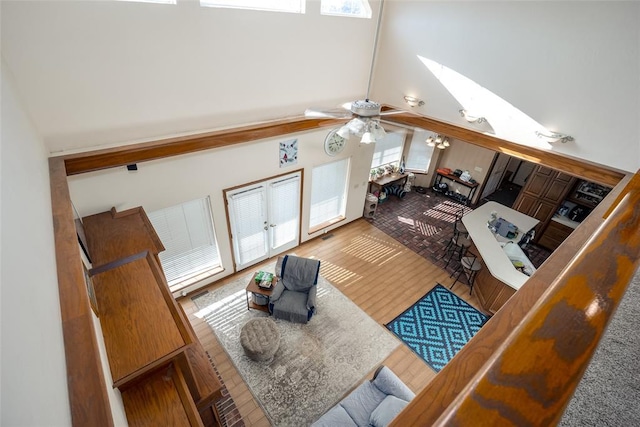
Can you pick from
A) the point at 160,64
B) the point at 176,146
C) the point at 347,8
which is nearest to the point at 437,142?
the point at 347,8

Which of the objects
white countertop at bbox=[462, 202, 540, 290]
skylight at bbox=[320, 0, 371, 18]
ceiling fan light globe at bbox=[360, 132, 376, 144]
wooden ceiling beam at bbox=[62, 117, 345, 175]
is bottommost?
white countertop at bbox=[462, 202, 540, 290]

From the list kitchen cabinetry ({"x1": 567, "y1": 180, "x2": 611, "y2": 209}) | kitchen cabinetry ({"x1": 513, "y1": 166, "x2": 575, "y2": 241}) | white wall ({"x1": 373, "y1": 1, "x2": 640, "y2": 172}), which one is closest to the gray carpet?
white wall ({"x1": 373, "y1": 1, "x2": 640, "y2": 172})

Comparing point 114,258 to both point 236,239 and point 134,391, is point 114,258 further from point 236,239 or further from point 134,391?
point 236,239

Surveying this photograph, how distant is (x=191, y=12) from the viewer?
3209 mm

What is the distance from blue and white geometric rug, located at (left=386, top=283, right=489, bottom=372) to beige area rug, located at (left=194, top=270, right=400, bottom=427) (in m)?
0.32

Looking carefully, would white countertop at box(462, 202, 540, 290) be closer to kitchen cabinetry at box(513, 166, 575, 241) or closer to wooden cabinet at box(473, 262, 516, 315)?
wooden cabinet at box(473, 262, 516, 315)

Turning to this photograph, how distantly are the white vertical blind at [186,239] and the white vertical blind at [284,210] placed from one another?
3.72 ft

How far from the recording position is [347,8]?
4445 millimetres

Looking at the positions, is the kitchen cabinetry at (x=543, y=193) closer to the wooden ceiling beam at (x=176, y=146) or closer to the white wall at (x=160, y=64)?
the white wall at (x=160, y=64)

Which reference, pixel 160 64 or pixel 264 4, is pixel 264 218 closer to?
pixel 160 64

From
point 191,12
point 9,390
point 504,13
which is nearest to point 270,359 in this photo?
point 9,390

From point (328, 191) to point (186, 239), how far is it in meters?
2.95

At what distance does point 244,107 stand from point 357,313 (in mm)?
3736

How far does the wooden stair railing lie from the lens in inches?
12.8
